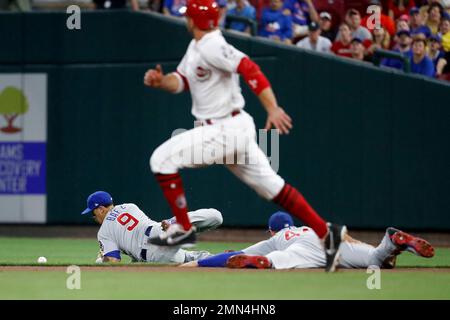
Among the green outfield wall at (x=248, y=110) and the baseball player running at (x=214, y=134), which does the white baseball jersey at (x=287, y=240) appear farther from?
the green outfield wall at (x=248, y=110)

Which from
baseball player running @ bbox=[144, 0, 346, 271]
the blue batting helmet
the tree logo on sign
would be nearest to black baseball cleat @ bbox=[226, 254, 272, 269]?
the blue batting helmet

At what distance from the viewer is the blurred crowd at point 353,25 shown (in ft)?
50.2

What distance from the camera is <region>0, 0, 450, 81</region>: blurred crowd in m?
15.3

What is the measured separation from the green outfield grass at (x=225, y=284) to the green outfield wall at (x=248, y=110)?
172 inches

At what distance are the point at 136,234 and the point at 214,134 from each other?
2.47 m

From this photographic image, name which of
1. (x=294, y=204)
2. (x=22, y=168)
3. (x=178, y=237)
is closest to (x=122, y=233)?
(x=178, y=237)

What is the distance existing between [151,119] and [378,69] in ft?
11.4

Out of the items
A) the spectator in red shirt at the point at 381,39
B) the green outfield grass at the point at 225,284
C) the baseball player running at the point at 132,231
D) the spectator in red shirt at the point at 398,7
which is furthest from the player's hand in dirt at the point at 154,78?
the spectator in red shirt at the point at 398,7

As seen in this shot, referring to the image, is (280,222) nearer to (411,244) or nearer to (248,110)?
(411,244)

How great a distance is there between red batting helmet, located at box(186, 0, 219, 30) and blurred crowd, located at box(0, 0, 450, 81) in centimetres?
638

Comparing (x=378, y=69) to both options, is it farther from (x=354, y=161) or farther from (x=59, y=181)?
(x=59, y=181)

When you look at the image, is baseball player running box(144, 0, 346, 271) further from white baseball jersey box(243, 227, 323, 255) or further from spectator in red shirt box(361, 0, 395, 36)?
spectator in red shirt box(361, 0, 395, 36)

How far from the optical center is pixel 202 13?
28.6 ft

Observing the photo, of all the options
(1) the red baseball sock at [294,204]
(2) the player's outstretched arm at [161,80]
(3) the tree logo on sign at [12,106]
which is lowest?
(1) the red baseball sock at [294,204]
